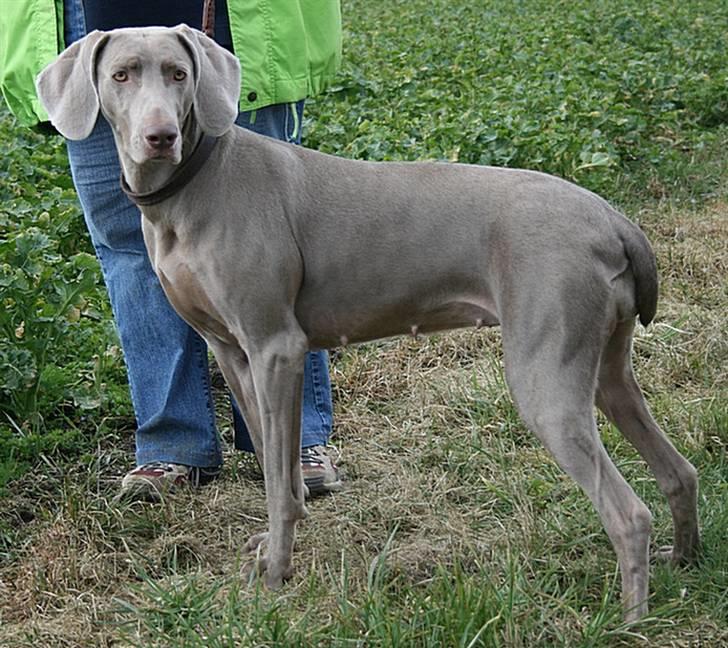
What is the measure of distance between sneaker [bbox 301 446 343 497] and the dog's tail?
1254mm

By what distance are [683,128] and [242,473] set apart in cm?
539

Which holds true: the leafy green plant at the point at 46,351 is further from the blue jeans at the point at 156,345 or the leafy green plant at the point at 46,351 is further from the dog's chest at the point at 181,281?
the dog's chest at the point at 181,281

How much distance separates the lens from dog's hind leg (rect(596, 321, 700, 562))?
3.18 meters

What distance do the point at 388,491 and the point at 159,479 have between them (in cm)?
70

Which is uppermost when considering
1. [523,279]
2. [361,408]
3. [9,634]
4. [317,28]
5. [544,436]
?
[317,28]

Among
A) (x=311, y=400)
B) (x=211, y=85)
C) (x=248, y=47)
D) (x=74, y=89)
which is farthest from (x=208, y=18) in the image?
(x=311, y=400)

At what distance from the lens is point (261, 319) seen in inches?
Result: 122

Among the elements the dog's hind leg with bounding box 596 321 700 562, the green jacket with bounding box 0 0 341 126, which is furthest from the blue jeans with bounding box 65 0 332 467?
the dog's hind leg with bounding box 596 321 700 562

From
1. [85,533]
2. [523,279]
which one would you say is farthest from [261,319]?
[85,533]

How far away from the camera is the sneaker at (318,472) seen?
12.7ft

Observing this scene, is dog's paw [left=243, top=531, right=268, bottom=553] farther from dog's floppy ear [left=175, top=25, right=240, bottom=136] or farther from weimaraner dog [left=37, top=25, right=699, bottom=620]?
dog's floppy ear [left=175, top=25, right=240, bottom=136]

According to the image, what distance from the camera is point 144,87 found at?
2934 mm

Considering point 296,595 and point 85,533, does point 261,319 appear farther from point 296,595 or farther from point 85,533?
point 85,533

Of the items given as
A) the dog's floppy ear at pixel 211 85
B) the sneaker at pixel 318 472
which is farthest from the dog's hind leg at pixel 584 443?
the sneaker at pixel 318 472
